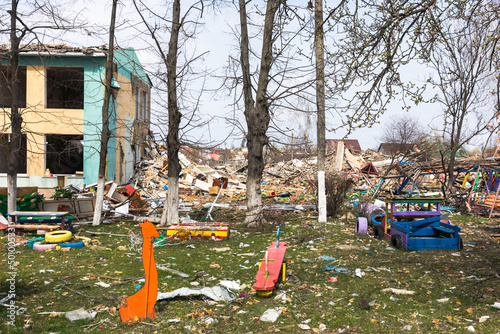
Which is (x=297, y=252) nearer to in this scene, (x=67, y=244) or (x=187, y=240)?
(x=187, y=240)

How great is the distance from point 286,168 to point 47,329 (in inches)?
1011

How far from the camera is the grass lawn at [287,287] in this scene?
464cm

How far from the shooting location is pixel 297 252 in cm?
843

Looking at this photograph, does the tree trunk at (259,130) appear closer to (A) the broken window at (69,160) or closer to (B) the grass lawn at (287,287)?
(B) the grass lawn at (287,287)

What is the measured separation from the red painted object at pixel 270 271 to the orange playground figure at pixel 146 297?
1516 mm

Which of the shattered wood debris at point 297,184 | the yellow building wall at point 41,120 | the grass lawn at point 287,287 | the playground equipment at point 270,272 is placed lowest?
the grass lawn at point 287,287

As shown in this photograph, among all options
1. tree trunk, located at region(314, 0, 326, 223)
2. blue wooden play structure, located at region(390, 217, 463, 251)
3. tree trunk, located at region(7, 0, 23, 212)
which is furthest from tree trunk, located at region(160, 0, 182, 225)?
blue wooden play structure, located at region(390, 217, 463, 251)

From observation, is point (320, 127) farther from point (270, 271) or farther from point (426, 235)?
point (270, 271)

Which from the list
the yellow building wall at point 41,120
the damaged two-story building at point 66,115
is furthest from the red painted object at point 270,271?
the yellow building wall at point 41,120

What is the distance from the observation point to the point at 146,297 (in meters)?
4.82

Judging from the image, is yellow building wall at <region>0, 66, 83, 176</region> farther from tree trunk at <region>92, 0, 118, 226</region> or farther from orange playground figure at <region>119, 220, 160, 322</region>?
orange playground figure at <region>119, 220, 160, 322</region>

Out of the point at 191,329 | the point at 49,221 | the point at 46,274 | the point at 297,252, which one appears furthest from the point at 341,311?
the point at 49,221

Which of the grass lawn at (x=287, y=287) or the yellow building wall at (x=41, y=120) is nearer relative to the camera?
the grass lawn at (x=287, y=287)

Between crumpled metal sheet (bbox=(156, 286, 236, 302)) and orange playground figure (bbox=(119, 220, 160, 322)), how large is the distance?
560 millimetres
